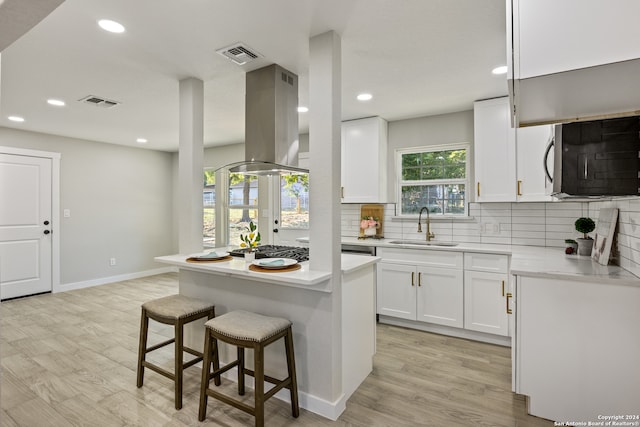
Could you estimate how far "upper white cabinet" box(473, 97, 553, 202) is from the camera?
310 cm

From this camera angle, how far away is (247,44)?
2.27 m

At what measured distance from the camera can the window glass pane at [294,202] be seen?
4.99m

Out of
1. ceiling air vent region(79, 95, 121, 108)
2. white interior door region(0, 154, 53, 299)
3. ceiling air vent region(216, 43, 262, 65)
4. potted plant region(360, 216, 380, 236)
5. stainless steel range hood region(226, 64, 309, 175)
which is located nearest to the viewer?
ceiling air vent region(216, 43, 262, 65)

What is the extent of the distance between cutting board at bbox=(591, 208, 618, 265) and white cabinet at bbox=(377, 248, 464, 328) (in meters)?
1.07

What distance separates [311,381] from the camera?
209 centimetres

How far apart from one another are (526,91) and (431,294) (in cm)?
278

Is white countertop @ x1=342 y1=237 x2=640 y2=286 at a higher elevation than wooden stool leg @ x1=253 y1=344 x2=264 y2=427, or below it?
higher

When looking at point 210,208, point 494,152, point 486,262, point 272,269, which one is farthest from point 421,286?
point 210,208

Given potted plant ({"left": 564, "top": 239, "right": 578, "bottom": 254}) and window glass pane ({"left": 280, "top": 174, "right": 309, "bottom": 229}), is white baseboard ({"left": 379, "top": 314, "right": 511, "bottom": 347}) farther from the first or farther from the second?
window glass pane ({"left": 280, "top": 174, "right": 309, "bottom": 229})

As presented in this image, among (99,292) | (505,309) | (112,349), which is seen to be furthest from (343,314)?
(99,292)

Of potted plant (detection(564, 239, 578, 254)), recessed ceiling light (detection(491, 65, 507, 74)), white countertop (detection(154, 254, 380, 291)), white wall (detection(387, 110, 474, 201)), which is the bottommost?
white countertop (detection(154, 254, 380, 291))

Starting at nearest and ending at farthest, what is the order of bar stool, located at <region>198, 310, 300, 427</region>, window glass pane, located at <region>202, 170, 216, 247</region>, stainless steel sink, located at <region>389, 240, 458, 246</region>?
bar stool, located at <region>198, 310, 300, 427</region> < stainless steel sink, located at <region>389, 240, 458, 246</region> < window glass pane, located at <region>202, 170, 216, 247</region>

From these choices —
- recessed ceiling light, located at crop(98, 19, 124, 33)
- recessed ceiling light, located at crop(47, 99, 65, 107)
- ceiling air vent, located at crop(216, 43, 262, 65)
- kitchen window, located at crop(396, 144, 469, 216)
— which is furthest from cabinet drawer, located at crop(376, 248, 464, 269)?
recessed ceiling light, located at crop(47, 99, 65, 107)

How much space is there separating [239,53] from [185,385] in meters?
2.48
